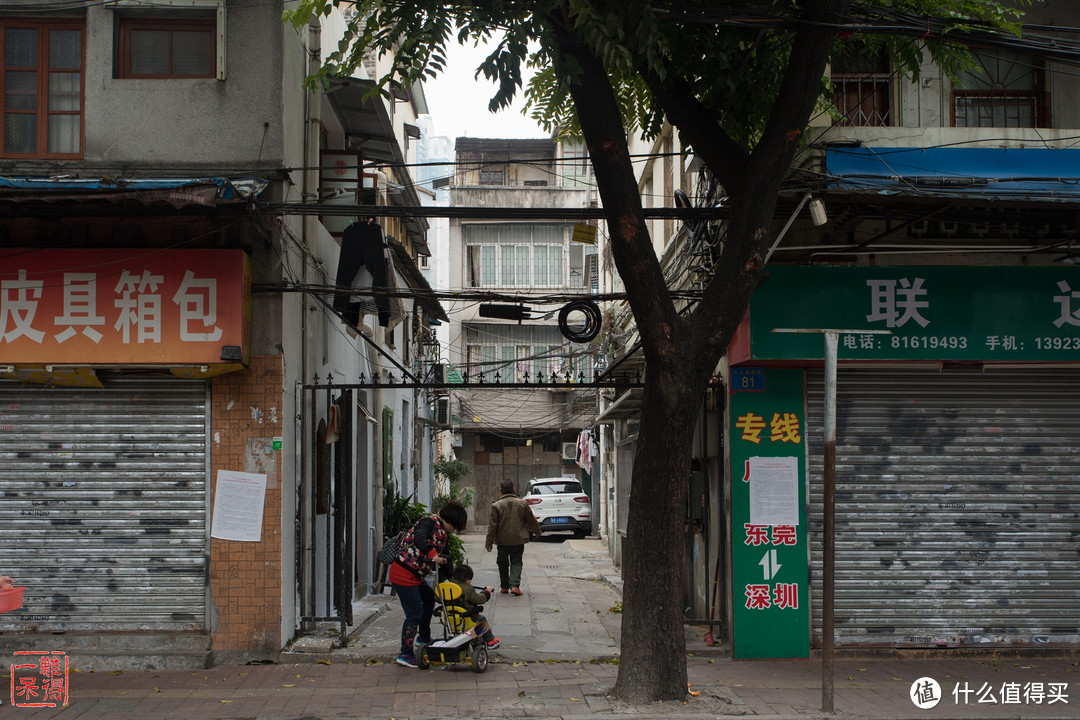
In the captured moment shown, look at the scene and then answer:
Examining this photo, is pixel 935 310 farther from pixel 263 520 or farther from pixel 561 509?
pixel 561 509

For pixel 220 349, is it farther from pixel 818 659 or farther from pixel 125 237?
pixel 818 659

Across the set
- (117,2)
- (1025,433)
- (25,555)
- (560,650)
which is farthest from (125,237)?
(1025,433)

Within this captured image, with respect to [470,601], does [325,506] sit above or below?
above

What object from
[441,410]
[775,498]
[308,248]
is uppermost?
[308,248]

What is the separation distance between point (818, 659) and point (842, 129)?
215 inches

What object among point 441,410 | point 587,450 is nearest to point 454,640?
point 441,410

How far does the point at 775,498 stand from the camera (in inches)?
385

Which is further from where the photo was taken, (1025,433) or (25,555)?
(1025,433)

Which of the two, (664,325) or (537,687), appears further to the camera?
(537,687)

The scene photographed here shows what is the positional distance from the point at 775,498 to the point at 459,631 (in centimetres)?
349

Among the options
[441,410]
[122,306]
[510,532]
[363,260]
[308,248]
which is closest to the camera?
[122,306]

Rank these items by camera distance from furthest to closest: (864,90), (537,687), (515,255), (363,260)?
(515,255) < (363,260) < (864,90) < (537,687)

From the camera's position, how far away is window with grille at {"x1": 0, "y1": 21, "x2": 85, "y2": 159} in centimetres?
967

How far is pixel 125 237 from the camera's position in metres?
9.48
